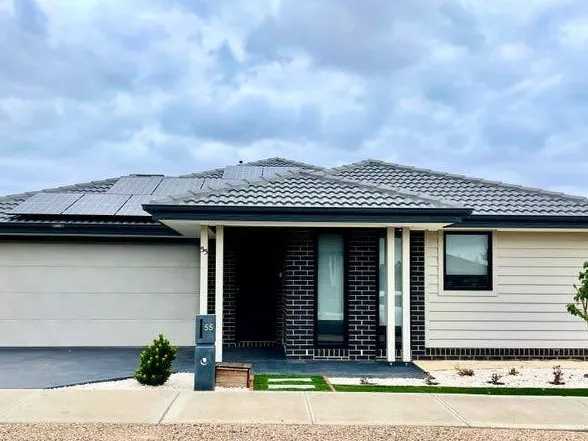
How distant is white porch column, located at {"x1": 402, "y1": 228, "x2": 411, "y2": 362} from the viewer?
37.7ft

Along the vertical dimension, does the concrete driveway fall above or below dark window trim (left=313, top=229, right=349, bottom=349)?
below

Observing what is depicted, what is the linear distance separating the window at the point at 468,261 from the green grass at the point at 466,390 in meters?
3.33

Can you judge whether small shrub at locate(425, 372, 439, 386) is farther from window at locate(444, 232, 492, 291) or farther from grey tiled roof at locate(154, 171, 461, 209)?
grey tiled roof at locate(154, 171, 461, 209)

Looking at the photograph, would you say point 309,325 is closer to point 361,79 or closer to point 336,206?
point 336,206

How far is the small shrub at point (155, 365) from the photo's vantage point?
923cm

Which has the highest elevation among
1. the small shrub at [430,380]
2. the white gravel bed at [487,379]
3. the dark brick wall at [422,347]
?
the dark brick wall at [422,347]

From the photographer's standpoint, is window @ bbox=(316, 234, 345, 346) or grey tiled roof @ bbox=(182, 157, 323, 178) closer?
window @ bbox=(316, 234, 345, 346)

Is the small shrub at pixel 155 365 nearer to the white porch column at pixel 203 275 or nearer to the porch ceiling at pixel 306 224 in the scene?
the white porch column at pixel 203 275

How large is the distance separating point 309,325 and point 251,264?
3.01m

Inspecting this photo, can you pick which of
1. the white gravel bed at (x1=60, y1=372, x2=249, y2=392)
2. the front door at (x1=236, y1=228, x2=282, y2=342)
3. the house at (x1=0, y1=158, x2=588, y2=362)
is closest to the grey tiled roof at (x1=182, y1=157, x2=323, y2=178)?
the house at (x1=0, y1=158, x2=588, y2=362)

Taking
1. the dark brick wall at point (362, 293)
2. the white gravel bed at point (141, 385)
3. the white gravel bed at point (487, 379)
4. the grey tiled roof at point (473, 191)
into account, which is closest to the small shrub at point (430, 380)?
the white gravel bed at point (487, 379)

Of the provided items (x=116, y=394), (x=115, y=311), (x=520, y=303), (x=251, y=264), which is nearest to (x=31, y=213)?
(x=115, y=311)

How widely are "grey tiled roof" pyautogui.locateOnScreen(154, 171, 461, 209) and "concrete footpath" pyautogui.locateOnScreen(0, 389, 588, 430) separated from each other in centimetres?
346

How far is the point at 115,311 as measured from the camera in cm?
1384
